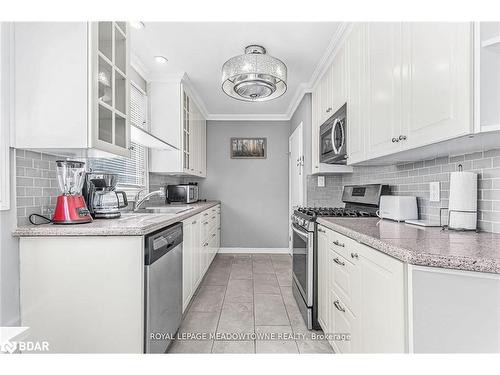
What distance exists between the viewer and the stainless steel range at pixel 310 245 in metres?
2.06

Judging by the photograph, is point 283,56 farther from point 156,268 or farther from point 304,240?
point 156,268

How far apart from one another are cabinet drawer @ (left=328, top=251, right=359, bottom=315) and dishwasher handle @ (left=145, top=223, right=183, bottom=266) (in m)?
1.10

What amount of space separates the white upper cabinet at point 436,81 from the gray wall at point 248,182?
3.32 metres

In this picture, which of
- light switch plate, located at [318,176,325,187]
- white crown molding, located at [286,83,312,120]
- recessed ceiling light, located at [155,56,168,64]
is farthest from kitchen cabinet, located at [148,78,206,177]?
light switch plate, located at [318,176,325,187]

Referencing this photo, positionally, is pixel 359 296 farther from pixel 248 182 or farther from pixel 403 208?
pixel 248 182

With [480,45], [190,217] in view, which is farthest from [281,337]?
[480,45]

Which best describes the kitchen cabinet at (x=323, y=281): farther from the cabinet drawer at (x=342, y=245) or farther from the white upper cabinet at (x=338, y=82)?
the white upper cabinet at (x=338, y=82)

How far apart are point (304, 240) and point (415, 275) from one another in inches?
→ 51.7

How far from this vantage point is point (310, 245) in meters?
2.07

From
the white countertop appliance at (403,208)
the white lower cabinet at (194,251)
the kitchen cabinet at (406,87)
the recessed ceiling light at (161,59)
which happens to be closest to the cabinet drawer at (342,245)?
the white countertop appliance at (403,208)

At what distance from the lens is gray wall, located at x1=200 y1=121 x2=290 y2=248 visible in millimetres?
4668

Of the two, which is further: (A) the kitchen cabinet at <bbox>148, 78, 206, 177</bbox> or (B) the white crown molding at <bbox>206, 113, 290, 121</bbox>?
(B) the white crown molding at <bbox>206, 113, 290, 121</bbox>

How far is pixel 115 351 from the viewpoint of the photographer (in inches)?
54.1

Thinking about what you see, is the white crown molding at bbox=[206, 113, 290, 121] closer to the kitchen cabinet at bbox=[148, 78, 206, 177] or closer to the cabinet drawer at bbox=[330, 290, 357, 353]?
the kitchen cabinet at bbox=[148, 78, 206, 177]
